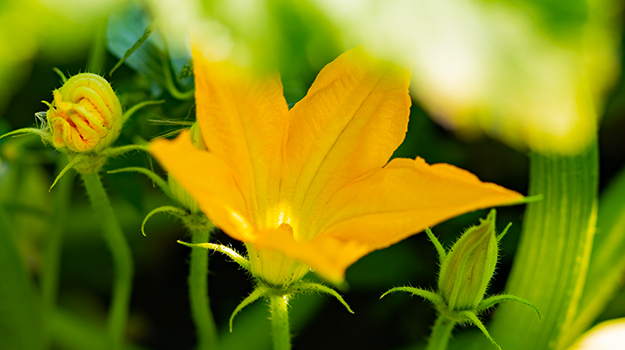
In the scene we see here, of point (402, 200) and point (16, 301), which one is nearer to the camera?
point (402, 200)

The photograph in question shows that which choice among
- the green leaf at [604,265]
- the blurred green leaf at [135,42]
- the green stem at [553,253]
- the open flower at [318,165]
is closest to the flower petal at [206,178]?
the open flower at [318,165]

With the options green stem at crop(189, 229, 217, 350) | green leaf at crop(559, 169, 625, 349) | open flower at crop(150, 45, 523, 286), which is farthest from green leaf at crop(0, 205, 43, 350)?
green leaf at crop(559, 169, 625, 349)

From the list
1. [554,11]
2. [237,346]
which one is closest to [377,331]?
[237,346]

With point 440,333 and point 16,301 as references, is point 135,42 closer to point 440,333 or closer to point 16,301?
point 16,301

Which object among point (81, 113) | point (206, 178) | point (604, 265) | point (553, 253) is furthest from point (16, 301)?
point (604, 265)

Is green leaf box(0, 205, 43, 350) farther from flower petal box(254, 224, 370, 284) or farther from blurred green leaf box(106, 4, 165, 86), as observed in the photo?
flower petal box(254, 224, 370, 284)

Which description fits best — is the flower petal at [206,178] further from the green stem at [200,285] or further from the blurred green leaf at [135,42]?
the blurred green leaf at [135,42]

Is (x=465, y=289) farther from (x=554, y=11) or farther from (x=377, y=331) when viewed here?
(x=377, y=331)
